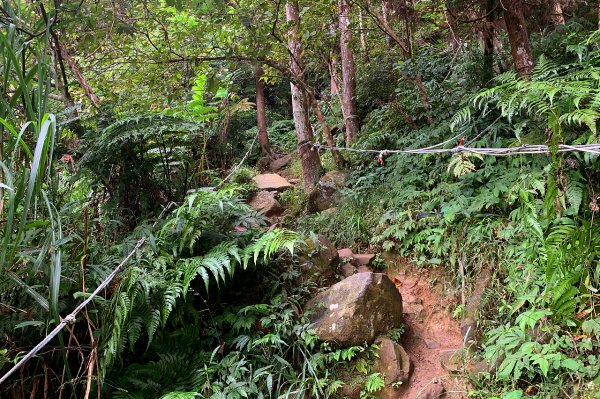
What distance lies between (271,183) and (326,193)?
1.71m

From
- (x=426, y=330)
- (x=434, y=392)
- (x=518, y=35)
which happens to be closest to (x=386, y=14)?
(x=518, y=35)

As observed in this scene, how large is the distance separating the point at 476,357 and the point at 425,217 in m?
1.44

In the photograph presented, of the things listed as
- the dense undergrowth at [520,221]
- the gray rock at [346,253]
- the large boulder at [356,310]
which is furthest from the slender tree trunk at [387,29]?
the large boulder at [356,310]

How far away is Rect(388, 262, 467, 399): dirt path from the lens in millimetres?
2646

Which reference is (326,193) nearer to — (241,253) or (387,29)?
(387,29)

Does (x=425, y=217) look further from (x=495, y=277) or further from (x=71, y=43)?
(x=71, y=43)

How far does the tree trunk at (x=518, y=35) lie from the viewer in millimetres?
3473

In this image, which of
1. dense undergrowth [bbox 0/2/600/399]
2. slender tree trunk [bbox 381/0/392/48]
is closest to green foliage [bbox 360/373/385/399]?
dense undergrowth [bbox 0/2/600/399]

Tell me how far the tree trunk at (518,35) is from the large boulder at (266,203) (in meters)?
3.50

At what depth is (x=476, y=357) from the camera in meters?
2.64

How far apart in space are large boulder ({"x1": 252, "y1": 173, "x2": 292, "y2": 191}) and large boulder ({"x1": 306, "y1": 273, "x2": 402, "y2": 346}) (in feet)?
12.3

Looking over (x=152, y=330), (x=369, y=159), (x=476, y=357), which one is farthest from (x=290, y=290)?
(x=369, y=159)

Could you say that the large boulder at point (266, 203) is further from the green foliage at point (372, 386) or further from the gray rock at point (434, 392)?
the gray rock at point (434, 392)

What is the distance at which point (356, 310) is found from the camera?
2.81m
